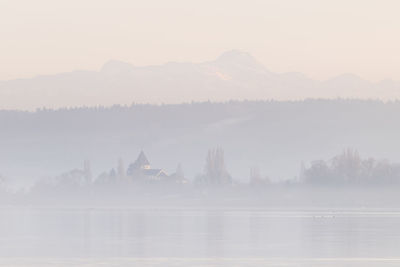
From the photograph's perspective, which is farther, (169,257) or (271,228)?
(271,228)

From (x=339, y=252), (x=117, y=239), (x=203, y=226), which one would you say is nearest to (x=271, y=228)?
(x=203, y=226)

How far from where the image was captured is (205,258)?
84312 mm

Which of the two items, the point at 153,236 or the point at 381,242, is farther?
the point at 153,236

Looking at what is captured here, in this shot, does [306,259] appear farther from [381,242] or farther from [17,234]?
[17,234]

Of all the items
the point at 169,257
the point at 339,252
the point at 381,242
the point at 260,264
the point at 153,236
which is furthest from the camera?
the point at 153,236

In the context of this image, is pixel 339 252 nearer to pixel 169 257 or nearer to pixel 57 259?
pixel 169 257

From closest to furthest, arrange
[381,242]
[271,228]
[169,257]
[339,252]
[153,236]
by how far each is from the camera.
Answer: [169,257]
[339,252]
[381,242]
[153,236]
[271,228]

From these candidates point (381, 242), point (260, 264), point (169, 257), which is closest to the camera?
point (260, 264)

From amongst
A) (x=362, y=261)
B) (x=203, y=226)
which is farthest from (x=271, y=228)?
(x=362, y=261)

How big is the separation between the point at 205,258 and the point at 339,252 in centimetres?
1220

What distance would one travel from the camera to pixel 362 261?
81.8m

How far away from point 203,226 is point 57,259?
56803 millimetres

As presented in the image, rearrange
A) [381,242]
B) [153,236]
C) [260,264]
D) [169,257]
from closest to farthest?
1. [260,264]
2. [169,257]
3. [381,242]
4. [153,236]

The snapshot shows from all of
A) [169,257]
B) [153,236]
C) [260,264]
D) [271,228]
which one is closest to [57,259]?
[169,257]
